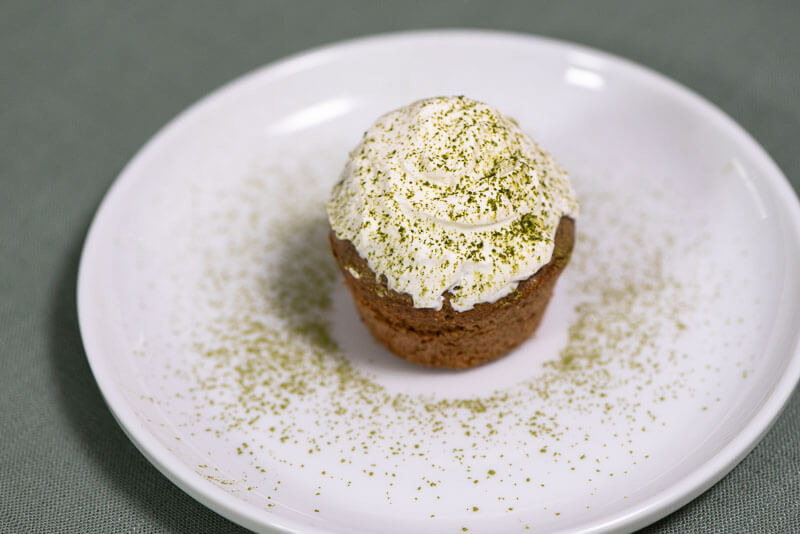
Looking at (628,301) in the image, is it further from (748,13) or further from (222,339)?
(748,13)

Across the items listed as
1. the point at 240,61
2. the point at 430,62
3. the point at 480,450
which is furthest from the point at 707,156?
the point at 240,61

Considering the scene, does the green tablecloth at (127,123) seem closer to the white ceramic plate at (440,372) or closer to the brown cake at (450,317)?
the white ceramic plate at (440,372)

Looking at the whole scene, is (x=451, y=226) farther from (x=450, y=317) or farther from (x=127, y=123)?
(x=127, y=123)

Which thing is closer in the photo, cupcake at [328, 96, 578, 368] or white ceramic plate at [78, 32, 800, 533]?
white ceramic plate at [78, 32, 800, 533]

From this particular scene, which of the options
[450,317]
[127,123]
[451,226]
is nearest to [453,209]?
[451,226]

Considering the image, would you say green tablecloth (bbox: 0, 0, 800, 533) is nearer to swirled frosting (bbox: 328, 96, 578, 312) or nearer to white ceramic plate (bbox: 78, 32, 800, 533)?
white ceramic plate (bbox: 78, 32, 800, 533)


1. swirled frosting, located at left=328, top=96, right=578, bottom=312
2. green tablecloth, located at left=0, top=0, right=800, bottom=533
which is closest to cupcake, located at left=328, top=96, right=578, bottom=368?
swirled frosting, located at left=328, top=96, right=578, bottom=312

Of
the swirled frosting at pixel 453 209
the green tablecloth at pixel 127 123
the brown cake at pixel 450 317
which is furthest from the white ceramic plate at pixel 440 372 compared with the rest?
the swirled frosting at pixel 453 209
